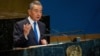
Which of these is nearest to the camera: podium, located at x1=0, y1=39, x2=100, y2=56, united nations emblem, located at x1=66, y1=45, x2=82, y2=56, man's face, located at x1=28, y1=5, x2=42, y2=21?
podium, located at x1=0, y1=39, x2=100, y2=56

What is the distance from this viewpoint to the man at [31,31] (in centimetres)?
168

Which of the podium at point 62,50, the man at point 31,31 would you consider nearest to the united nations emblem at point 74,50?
the podium at point 62,50

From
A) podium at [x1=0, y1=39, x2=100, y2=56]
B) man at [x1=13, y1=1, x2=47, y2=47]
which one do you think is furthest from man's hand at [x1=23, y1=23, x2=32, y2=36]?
podium at [x1=0, y1=39, x2=100, y2=56]

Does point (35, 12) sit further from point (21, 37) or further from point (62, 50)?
point (62, 50)

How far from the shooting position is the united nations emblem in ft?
5.28

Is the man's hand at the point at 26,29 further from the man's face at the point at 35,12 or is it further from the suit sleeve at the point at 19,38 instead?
the man's face at the point at 35,12

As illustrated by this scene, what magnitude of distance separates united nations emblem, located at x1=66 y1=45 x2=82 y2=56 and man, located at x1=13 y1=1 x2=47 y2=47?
0.71ft

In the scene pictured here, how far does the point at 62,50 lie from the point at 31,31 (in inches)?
12.1

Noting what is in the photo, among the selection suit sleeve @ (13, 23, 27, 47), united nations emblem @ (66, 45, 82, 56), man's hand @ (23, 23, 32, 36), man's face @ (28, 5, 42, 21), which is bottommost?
united nations emblem @ (66, 45, 82, 56)

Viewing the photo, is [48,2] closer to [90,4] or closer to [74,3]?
[74,3]

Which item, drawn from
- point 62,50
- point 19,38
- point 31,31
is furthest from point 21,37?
point 62,50

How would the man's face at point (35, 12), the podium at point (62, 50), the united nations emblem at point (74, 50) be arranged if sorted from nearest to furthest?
the podium at point (62, 50), the united nations emblem at point (74, 50), the man's face at point (35, 12)

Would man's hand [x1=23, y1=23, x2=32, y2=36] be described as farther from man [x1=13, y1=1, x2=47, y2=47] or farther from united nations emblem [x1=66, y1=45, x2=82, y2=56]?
united nations emblem [x1=66, y1=45, x2=82, y2=56]

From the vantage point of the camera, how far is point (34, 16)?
1.91 meters
